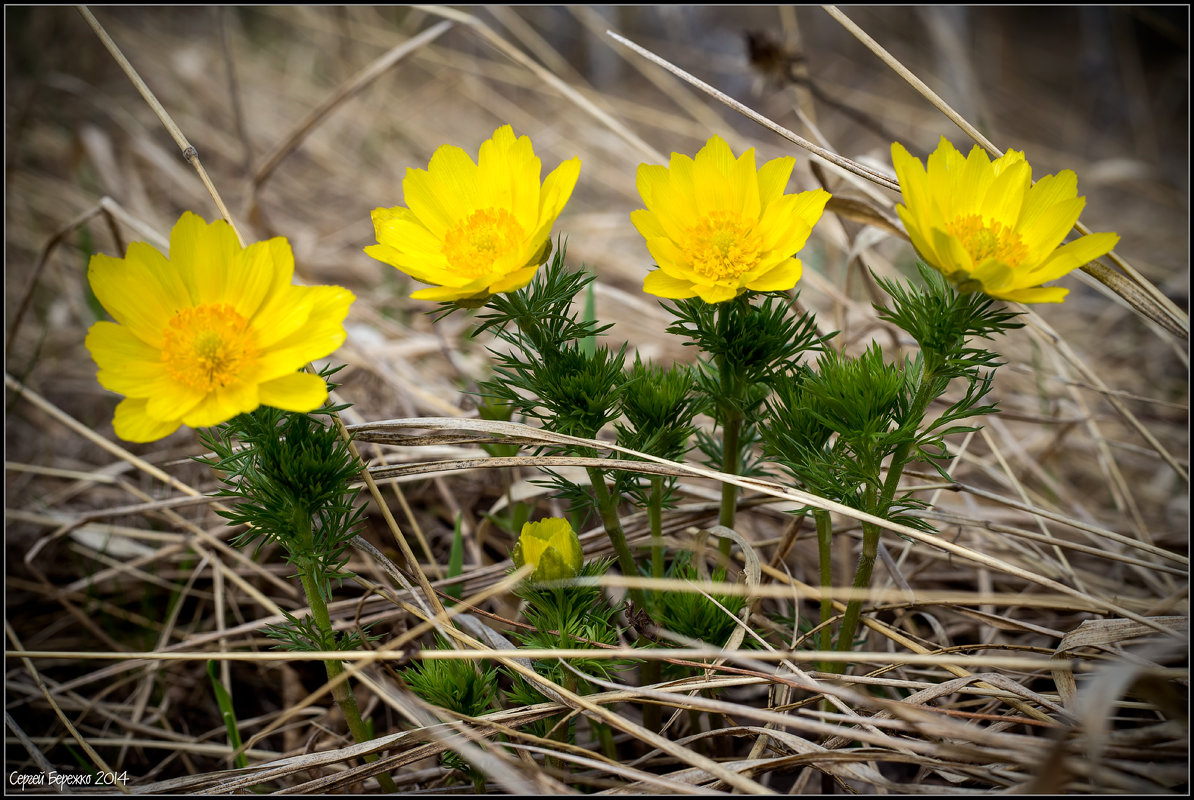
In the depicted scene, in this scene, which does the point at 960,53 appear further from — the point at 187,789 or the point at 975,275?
the point at 187,789

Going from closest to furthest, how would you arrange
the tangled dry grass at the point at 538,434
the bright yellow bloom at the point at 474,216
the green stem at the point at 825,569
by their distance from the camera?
the bright yellow bloom at the point at 474,216, the tangled dry grass at the point at 538,434, the green stem at the point at 825,569

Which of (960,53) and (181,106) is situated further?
(181,106)

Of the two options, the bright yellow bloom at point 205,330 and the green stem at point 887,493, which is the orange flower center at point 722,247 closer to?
the green stem at point 887,493

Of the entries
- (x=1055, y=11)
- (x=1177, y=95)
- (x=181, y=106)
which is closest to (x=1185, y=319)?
(x=1177, y=95)

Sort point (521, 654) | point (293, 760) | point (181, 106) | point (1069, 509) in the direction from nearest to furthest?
point (521, 654) < point (293, 760) < point (1069, 509) < point (181, 106)

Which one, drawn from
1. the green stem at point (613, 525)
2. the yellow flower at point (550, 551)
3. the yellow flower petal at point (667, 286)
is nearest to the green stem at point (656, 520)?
the green stem at point (613, 525)
